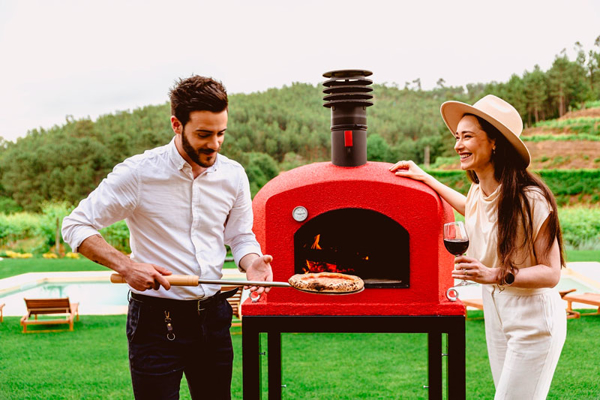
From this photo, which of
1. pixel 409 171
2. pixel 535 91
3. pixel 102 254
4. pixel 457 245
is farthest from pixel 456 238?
pixel 535 91

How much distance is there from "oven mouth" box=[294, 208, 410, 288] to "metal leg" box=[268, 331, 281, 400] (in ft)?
1.14

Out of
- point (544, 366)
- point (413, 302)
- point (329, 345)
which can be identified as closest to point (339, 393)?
point (329, 345)

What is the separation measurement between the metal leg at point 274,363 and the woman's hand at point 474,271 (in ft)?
3.32

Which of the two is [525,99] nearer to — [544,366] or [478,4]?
[478,4]

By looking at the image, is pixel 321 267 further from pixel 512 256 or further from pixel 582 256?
pixel 582 256

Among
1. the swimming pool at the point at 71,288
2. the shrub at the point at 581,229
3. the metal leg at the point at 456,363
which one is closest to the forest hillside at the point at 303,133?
the shrub at the point at 581,229

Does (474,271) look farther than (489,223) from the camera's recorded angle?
No

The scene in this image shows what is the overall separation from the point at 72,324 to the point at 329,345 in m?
3.23

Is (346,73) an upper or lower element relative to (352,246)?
upper

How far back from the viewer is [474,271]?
8.04 ft

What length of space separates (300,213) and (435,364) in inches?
39.3

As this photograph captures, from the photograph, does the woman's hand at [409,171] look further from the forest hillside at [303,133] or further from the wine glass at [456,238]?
the forest hillside at [303,133]

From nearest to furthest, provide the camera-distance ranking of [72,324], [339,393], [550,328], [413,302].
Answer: [550,328] < [413,302] < [339,393] < [72,324]

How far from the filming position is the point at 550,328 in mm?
2564
